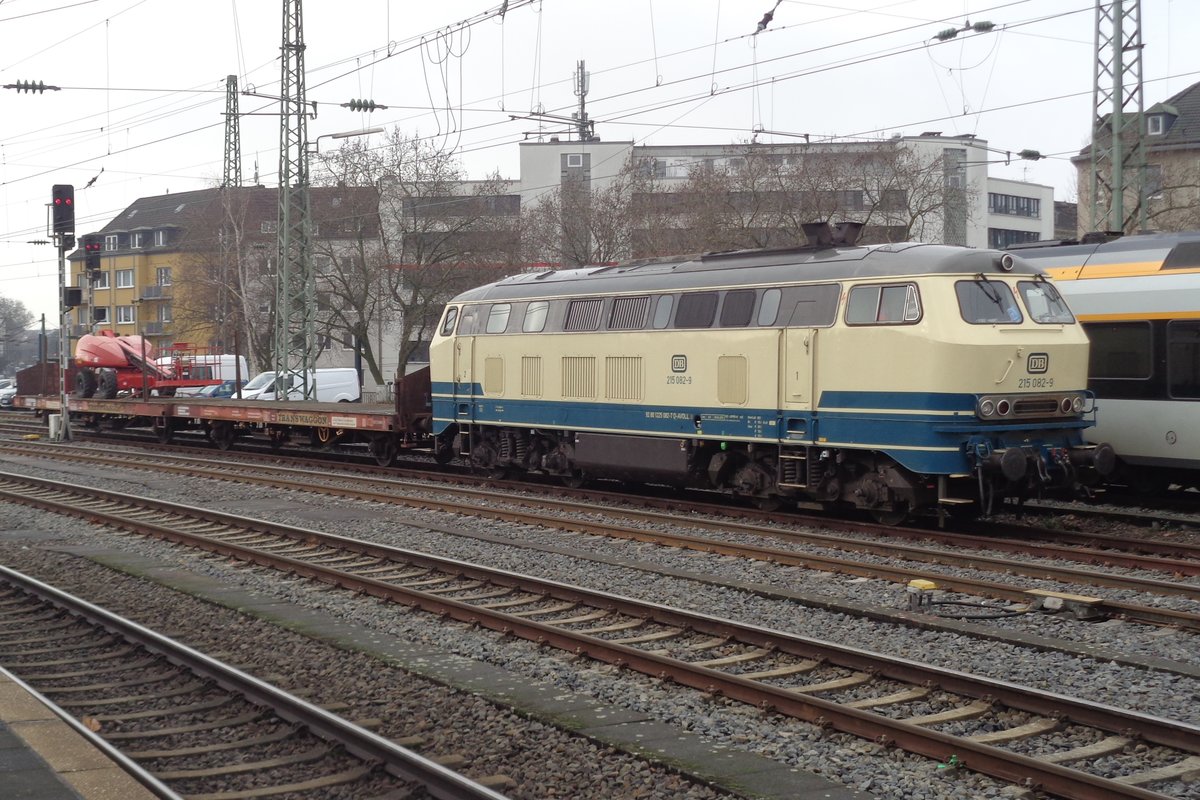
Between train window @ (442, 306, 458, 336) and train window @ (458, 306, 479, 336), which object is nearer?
train window @ (458, 306, 479, 336)

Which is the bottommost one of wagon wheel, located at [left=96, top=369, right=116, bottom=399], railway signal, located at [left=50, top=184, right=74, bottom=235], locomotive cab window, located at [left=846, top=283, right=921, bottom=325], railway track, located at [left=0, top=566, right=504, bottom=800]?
railway track, located at [left=0, top=566, right=504, bottom=800]

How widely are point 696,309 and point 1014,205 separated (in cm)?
7673

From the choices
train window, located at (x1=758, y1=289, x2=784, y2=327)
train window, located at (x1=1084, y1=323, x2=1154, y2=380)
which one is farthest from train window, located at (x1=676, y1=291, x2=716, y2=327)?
train window, located at (x1=1084, y1=323, x2=1154, y2=380)

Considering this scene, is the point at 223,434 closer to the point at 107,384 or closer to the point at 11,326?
the point at 107,384

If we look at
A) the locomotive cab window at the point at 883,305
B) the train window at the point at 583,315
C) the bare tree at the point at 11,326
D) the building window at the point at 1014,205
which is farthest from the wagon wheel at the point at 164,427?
the bare tree at the point at 11,326

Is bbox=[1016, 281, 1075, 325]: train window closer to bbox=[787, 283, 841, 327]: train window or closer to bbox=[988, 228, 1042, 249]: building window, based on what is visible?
bbox=[787, 283, 841, 327]: train window

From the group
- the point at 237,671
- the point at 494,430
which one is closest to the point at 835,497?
the point at 494,430

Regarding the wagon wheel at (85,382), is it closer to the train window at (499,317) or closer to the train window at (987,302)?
the train window at (499,317)

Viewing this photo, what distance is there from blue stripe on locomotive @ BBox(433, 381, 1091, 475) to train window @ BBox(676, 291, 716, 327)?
1.18 meters

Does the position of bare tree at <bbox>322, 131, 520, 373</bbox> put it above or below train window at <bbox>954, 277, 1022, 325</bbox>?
above

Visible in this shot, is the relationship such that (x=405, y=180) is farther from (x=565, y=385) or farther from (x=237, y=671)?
(x=237, y=671)

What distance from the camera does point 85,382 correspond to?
3694 centimetres

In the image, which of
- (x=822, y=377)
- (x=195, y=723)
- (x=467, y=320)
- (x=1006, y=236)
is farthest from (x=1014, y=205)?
(x=195, y=723)

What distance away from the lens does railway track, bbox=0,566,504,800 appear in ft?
21.0
